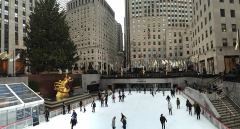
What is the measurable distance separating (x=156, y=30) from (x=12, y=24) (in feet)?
Result: 258

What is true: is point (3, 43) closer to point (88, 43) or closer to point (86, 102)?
point (86, 102)

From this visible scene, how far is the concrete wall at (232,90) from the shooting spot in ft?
80.4

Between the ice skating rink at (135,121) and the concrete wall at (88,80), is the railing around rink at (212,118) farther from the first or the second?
the concrete wall at (88,80)

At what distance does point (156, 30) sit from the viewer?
13125 cm

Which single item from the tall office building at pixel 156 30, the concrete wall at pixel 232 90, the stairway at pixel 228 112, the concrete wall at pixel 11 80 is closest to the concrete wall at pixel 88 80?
the concrete wall at pixel 11 80

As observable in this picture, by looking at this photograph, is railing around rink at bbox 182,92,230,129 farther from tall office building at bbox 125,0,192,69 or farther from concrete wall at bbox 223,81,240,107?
tall office building at bbox 125,0,192,69

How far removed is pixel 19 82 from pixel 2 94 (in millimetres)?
5236

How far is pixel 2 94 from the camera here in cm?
2403

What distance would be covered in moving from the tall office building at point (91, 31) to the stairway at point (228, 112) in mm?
104151

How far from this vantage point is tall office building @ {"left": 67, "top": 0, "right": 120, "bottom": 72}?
134375 millimetres

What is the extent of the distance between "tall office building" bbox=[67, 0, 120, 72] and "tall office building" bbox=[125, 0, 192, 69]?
58.9ft

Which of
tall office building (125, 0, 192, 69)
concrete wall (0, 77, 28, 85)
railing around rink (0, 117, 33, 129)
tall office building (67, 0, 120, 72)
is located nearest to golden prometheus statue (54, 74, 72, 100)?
concrete wall (0, 77, 28, 85)

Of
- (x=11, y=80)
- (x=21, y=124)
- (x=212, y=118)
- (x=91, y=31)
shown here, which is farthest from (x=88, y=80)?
(x=91, y=31)

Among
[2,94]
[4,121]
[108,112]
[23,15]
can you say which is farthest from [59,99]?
[23,15]
